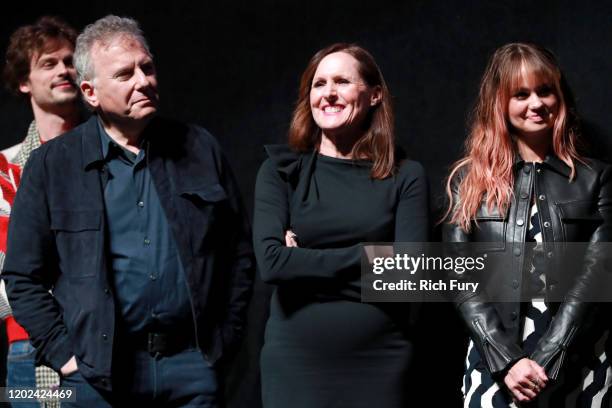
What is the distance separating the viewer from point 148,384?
3094 millimetres

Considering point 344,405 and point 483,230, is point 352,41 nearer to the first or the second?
point 483,230

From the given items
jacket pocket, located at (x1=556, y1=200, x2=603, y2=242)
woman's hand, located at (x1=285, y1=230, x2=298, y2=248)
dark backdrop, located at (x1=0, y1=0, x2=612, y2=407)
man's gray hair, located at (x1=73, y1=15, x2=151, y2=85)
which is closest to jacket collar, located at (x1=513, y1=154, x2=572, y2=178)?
jacket pocket, located at (x1=556, y1=200, x2=603, y2=242)

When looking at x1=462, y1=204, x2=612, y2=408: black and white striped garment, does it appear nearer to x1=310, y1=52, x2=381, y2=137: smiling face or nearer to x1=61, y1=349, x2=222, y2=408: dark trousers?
x1=310, y1=52, x2=381, y2=137: smiling face

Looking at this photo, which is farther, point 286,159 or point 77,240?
point 286,159

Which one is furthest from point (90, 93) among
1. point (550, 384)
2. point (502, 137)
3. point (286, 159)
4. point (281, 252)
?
point (550, 384)

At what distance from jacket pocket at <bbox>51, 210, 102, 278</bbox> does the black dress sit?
57cm

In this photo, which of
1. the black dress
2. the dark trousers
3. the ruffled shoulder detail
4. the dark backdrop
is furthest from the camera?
the dark backdrop

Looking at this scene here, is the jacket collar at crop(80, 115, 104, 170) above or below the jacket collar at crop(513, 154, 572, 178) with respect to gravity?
above

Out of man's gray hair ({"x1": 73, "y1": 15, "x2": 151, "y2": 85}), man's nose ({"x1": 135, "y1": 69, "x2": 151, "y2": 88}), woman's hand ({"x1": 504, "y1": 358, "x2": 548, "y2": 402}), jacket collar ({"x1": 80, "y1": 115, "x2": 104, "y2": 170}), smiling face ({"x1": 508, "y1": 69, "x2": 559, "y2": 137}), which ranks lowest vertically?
woman's hand ({"x1": 504, "y1": 358, "x2": 548, "y2": 402})

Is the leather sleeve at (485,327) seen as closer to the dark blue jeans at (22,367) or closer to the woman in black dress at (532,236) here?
the woman in black dress at (532,236)

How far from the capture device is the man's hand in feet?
10.2

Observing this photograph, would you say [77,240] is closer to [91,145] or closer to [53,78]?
[91,145]

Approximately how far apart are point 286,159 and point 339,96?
30cm

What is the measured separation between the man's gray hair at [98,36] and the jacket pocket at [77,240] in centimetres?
48
